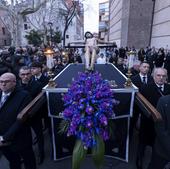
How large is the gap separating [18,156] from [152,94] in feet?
7.77

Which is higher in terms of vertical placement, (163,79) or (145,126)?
(163,79)

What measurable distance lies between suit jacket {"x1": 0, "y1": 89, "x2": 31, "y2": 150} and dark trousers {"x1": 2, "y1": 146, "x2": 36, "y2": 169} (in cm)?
17

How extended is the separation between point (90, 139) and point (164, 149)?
0.94m

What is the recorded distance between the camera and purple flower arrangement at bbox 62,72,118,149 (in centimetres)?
227

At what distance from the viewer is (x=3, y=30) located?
59.0 metres

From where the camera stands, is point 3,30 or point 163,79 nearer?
point 163,79

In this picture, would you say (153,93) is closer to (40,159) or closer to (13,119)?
(13,119)

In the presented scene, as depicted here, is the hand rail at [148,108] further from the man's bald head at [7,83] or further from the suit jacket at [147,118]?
the man's bald head at [7,83]

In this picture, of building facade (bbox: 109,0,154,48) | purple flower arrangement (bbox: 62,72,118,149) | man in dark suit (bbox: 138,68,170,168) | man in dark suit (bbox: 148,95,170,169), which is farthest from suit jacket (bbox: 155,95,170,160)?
building facade (bbox: 109,0,154,48)

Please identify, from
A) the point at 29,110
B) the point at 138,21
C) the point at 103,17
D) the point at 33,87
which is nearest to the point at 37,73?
the point at 33,87

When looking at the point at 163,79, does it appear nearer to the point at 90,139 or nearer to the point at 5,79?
the point at 90,139

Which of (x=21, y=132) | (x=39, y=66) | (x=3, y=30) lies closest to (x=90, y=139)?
(x=21, y=132)

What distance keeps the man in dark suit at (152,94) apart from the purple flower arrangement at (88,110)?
4.78 feet

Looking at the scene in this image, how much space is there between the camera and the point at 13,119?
289 cm
